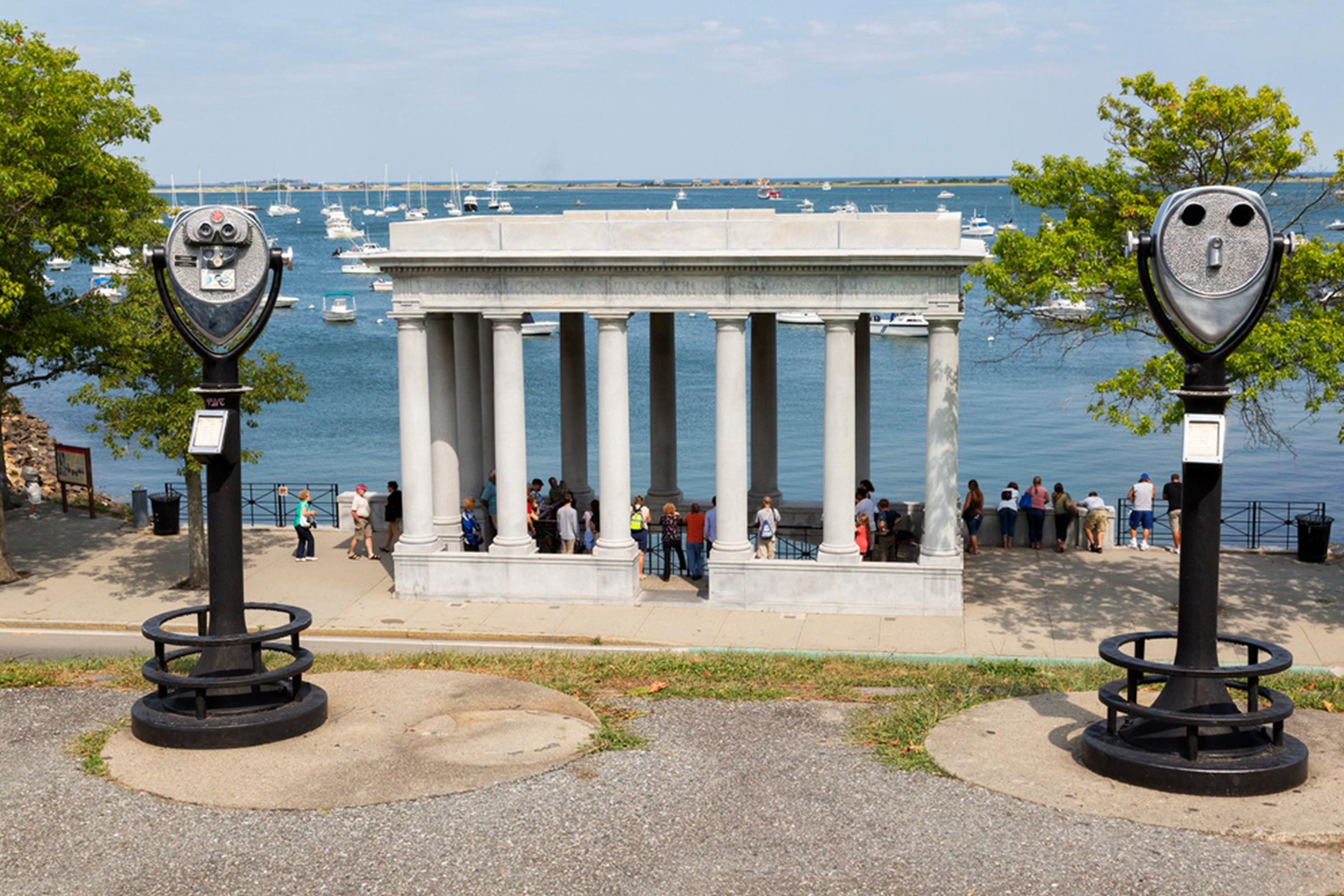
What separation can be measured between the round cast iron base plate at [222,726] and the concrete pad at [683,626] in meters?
9.29

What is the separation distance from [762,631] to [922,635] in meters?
2.62

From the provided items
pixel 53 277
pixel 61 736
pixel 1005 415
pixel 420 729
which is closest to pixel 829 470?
pixel 420 729

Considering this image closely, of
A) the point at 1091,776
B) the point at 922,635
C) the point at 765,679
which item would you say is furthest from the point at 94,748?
the point at 922,635

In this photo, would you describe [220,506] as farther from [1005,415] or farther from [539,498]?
[1005,415]

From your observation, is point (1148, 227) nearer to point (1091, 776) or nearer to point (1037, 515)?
point (1037, 515)

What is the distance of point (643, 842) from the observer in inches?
468

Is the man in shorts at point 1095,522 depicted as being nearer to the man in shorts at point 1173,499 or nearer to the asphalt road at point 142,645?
the man in shorts at point 1173,499

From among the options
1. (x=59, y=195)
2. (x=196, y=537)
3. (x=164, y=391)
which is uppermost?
(x=59, y=195)

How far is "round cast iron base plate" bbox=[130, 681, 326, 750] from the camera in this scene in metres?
14.1

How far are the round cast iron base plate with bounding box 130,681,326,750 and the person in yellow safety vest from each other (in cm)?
1283

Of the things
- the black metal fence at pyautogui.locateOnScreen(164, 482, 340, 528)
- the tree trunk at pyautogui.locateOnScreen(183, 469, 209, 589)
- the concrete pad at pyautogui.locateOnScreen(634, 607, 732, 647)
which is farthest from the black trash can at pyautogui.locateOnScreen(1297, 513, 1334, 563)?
the tree trunk at pyautogui.locateOnScreen(183, 469, 209, 589)

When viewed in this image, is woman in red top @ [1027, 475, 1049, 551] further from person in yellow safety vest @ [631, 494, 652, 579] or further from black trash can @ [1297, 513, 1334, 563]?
person in yellow safety vest @ [631, 494, 652, 579]

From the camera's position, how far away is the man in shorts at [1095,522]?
29.2 m

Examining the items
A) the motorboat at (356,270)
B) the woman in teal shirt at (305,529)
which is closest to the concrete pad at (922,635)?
the woman in teal shirt at (305,529)
